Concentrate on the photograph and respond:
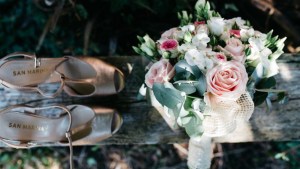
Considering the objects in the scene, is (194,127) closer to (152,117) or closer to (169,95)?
(169,95)

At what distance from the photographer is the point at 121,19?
81.2 inches

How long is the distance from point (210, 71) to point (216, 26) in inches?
6.8

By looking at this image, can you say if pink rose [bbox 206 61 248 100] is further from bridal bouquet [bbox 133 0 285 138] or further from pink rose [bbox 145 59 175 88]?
pink rose [bbox 145 59 175 88]

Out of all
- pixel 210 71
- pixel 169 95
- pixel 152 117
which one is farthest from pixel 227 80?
pixel 152 117

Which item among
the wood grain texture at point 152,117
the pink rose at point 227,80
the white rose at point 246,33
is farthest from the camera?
the wood grain texture at point 152,117

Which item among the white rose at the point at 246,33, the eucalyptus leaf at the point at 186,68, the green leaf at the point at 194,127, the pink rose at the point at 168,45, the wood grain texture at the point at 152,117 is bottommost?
the wood grain texture at the point at 152,117

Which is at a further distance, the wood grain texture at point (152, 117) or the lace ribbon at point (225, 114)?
the wood grain texture at point (152, 117)

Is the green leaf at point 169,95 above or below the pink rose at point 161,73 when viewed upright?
below

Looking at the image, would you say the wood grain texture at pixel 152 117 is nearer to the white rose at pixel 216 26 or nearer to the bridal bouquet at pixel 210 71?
the bridal bouquet at pixel 210 71

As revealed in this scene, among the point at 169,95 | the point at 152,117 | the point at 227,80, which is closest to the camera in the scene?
the point at 227,80

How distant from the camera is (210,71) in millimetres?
1204

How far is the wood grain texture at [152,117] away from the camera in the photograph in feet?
5.53

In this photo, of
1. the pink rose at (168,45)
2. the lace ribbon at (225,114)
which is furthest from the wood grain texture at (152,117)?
the pink rose at (168,45)

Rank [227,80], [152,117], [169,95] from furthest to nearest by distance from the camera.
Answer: [152,117] → [169,95] → [227,80]
